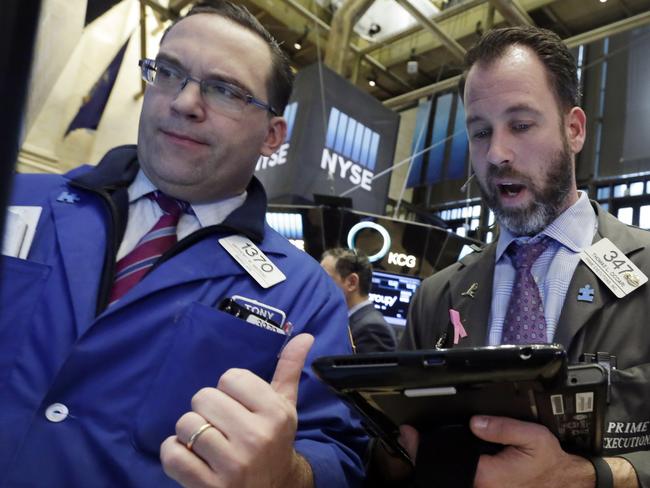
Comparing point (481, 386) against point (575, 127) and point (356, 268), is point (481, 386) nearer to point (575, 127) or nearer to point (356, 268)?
point (575, 127)

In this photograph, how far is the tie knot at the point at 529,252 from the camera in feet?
5.12

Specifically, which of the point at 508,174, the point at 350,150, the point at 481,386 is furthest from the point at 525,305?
the point at 350,150

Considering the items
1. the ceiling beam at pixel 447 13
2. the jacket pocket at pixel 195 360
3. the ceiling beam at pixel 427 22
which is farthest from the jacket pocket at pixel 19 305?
the ceiling beam at pixel 447 13

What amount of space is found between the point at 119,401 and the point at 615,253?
49.4 inches

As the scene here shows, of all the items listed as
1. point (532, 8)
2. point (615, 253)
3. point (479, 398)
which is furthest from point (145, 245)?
point (532, 8)

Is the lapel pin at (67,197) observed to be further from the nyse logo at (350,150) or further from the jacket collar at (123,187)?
the nyse logo at (350,150)

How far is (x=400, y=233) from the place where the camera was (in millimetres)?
6574

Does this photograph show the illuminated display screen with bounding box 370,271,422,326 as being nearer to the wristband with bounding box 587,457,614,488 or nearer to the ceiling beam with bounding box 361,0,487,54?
the ceiling beam with bounding box 361,0,487,54

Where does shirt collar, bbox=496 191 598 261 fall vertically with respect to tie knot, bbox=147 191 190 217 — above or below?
above

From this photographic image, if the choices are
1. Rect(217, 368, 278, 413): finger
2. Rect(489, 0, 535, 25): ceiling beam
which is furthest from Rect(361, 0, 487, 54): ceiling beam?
Rect(217, 368, 278, 413): finger

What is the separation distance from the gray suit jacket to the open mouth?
0.22 meters

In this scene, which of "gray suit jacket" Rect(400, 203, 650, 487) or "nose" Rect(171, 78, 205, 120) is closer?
"gray suit jacket" Rect(400, 203, 650, 487)

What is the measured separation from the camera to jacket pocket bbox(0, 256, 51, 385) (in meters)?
1.12

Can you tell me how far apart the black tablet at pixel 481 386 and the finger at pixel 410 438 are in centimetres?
7
